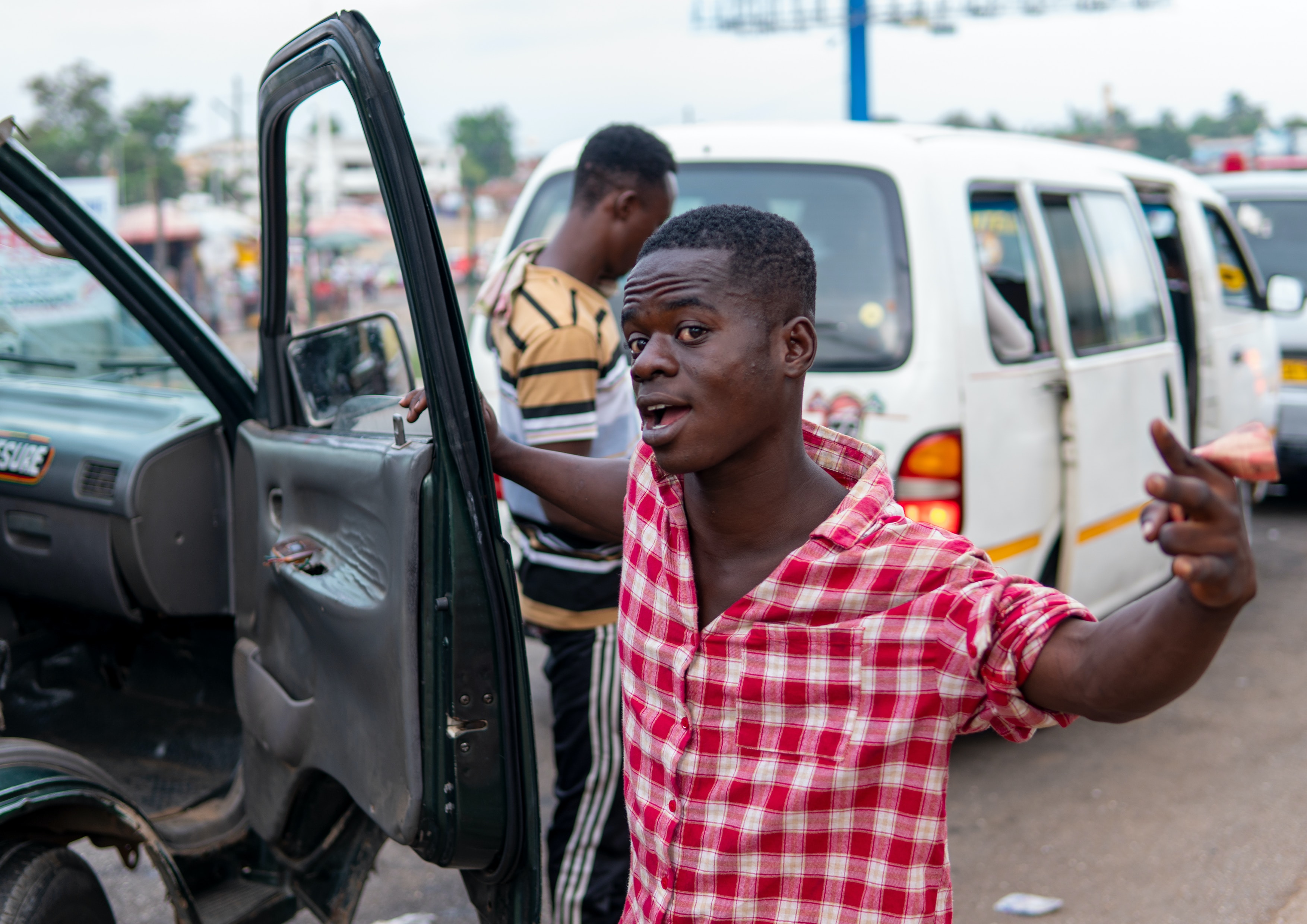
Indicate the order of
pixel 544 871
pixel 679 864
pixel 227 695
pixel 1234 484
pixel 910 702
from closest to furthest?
pixel 1234 484 → pixel 910 702 → pixel 679 864 → pixel 227 695 → pixel 544 871

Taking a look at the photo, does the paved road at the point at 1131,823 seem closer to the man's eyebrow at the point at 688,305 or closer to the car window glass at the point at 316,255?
the car window glass at the point at 316,255

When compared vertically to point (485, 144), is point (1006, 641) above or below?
below

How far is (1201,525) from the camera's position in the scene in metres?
0.98

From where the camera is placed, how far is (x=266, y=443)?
7.79 feet

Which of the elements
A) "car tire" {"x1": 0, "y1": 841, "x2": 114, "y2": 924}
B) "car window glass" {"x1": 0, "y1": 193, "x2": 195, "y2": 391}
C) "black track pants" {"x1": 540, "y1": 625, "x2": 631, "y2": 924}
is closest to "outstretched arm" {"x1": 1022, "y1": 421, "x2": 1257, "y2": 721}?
"black track pants" {"x1": 540, "y1": 625, "x2": 631, "y2": 924}

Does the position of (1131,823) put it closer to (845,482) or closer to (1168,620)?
(845,482)

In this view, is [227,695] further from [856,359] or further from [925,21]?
[925,21]

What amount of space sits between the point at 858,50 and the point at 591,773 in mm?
15561

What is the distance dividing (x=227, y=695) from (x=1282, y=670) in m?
4.25

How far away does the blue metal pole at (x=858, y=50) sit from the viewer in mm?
16391

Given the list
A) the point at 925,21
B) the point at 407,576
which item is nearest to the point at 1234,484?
the point at 407,576

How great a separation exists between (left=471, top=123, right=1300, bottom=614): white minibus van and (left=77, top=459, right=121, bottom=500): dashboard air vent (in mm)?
1544

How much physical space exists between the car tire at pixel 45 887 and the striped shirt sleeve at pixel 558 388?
116 cm

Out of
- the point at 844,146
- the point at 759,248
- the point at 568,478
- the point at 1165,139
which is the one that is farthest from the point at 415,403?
the point at 1165,139
